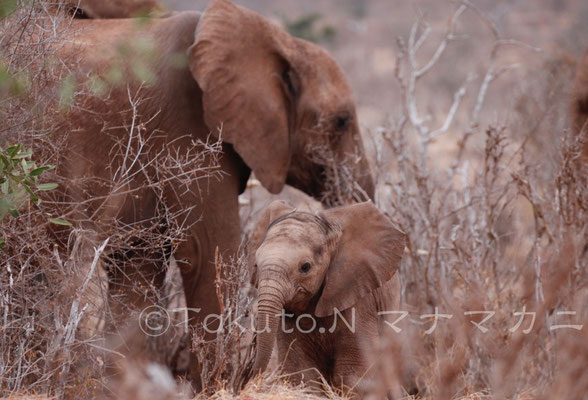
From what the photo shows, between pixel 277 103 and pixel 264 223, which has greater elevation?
pixel 264 223

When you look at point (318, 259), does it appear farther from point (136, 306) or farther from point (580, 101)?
point (580, 101)

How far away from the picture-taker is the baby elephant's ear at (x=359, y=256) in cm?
433

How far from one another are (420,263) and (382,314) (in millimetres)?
1461

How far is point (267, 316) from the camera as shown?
393 cm

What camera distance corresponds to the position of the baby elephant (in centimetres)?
420

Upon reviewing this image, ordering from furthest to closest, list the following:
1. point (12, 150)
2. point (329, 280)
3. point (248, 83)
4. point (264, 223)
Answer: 1. point (248, 83)
2. point (264, 223)
3. point (329, 280)
4. point (12, 150)

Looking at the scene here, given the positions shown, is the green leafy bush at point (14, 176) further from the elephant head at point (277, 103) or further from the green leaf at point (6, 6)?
the elephant head at point (277, 103)

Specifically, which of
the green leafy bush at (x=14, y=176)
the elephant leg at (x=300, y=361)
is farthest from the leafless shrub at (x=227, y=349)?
the green leafy bush at (x=14, y=176)

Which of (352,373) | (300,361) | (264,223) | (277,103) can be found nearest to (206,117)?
(277,103)

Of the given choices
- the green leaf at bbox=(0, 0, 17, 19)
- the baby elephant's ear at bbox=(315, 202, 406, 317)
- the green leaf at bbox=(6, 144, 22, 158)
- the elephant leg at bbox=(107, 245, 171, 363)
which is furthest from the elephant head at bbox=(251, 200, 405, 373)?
the green leaf at bbox=(0, 0, 17, 19)

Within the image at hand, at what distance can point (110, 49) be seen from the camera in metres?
5.61

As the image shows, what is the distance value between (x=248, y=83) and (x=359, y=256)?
68.8 inches

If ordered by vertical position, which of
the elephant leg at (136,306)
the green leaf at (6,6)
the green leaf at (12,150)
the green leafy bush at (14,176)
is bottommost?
the elephant leg at (136,306)

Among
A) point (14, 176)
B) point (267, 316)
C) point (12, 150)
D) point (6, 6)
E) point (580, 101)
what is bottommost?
point (580, 101)
